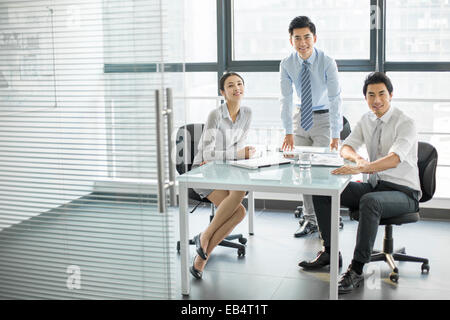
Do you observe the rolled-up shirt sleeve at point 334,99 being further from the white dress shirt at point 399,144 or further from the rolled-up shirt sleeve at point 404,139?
the rolled-up shirt sleeve at point 404,139

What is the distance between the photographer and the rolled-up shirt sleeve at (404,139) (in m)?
3.29

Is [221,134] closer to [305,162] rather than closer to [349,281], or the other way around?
[305,162]

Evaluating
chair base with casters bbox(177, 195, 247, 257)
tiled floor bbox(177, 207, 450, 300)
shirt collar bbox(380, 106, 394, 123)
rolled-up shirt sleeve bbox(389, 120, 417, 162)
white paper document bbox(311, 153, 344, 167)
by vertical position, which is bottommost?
tiled floor bbox(177, 207, 450, 300)

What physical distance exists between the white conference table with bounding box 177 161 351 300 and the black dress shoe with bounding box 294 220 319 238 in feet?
3.29

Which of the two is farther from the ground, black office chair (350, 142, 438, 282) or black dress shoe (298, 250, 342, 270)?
black office chair (350, 142, 438, 282)

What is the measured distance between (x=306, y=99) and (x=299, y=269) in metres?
1.20

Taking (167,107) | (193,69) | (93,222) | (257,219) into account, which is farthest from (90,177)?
(193,69)

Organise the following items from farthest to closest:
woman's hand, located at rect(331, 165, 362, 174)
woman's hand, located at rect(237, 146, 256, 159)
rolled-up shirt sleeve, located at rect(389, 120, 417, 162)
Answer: woman's hand, located at rect(237, 146, 256, 159) < rolled-up shirt sleeve, located at rect(389, 120, 417, 162) < woman's hand, located at rect(331, 165, 362, 174)

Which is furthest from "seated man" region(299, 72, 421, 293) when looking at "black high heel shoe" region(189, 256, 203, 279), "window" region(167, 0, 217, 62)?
"window" region(167, 0, 217, 62)

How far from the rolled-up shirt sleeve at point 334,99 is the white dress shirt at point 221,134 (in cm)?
61

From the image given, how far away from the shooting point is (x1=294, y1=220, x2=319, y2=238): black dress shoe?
428 centimetres

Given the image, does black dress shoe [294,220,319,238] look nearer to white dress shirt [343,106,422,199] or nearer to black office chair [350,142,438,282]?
black office chair [350,142,438,282]

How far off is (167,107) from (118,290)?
758 millimetres

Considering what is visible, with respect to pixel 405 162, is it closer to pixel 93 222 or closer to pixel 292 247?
pixel 292 247
